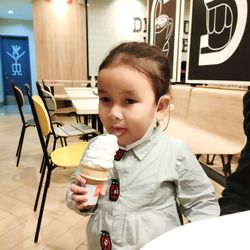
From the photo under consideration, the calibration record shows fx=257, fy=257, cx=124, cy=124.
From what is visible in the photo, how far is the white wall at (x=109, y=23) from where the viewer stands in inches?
255

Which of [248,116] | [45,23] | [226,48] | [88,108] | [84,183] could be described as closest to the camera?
[84,183]

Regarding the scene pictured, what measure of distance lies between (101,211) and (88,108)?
4.08ft

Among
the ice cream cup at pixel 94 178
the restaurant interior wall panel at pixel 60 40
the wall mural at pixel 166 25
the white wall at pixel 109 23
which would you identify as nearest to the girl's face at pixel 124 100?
the ice cream cup at pixel 94 178

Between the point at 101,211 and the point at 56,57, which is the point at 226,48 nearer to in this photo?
the point at 101,211

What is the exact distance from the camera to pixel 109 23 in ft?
21.6

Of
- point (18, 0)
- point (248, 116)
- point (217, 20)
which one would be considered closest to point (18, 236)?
point (248, 116)

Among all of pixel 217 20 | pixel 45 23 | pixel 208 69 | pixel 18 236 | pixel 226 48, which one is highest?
pixel 45 23

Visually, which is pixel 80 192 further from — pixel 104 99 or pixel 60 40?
pixel 60 40

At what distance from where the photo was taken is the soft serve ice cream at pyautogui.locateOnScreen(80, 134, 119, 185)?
1.94 feet

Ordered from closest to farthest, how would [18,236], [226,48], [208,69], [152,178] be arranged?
1. [152,178]
2. [18,236]
3. [226,48]
4. [208,69]

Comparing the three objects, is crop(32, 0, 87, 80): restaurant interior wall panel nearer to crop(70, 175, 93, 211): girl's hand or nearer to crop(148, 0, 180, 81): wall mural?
crop(148, 0, 180, 81): wall mural

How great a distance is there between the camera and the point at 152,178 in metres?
0.72

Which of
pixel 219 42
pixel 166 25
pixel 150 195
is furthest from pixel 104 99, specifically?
pixel 166 25

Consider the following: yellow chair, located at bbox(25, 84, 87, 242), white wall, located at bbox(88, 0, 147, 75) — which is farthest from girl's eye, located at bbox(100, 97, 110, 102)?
white wall, located at bbox(88, 0, 147, 75)
